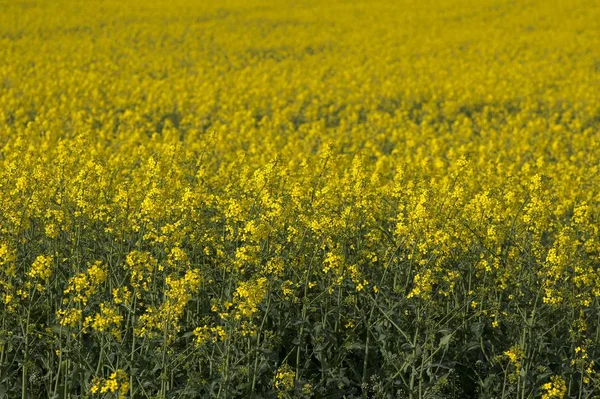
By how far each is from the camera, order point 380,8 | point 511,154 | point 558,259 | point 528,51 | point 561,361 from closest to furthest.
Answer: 1. point 558,259
2. point 561,361
3. point 511,154
4. point 528,51
5. point 380,8

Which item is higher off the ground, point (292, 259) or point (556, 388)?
point (292, 259)

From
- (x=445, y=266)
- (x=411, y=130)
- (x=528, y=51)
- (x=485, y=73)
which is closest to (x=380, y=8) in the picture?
(x=528, y=51)

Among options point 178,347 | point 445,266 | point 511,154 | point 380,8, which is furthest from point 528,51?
point 178,347

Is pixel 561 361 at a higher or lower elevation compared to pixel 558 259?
lower

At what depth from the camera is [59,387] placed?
4.32 meters

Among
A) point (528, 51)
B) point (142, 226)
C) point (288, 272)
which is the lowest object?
point (528, 51)

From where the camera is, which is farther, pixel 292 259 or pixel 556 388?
pixel 292 259

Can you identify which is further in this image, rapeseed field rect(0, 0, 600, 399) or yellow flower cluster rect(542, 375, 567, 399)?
rapeseed field rect(0, 0, 600, 399)

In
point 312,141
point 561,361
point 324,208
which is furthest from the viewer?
point 312,141

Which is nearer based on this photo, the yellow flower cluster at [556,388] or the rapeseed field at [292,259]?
the yellow flower cluster at [556,388]

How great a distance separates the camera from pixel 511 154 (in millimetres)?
10797

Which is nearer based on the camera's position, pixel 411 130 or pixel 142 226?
pixel 142 226

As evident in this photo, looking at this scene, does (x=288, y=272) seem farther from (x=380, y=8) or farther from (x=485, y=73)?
(x=380, y=8)

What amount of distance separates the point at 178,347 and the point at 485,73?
1606cm
